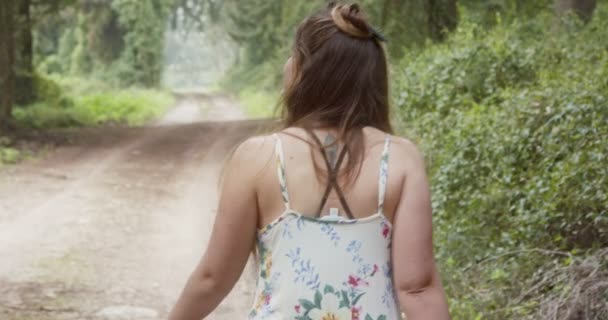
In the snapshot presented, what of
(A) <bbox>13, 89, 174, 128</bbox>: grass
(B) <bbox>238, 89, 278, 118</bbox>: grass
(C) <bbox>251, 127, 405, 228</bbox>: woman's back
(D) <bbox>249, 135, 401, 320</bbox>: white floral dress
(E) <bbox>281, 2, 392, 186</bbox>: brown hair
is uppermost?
(E) <bbox>281, 2, 392, 186</bbox>: brown hair

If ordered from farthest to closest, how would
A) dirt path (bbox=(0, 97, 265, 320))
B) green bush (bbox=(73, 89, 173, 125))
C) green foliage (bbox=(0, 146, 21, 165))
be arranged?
green bush (bbox=(73, 89, 173, 125)), green foliage (bbox=(0, 146, 21, 165)), dirt path (bbox=(0, 97, 265, 320))

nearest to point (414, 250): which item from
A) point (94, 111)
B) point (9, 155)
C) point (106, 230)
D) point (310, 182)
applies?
point (310, 182)

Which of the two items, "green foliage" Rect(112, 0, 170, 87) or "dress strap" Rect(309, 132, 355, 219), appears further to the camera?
"green foliage" Rect(112, 0, 170, 87)

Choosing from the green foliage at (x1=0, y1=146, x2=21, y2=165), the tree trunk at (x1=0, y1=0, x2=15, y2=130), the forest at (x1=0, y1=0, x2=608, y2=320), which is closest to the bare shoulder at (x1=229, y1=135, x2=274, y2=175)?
the forest at (x1=0, y1=0, x2=608, y2=320)

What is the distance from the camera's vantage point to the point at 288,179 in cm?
242

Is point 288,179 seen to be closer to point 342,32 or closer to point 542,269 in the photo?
point 342,32

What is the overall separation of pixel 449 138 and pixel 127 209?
391cm

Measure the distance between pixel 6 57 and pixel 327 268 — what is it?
17771 mm

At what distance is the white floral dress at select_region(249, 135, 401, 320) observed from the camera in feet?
7.82

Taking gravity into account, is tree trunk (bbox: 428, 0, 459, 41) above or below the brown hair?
below

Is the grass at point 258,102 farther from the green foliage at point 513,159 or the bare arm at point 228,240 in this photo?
the bare arm at point 228,240

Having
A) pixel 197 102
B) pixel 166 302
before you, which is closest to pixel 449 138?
pixel 166 302

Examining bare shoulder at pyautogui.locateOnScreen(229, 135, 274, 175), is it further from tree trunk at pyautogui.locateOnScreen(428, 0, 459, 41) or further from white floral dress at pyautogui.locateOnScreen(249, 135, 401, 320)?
tree trunk at pyautogui.locateOnScreen(428, 0, 459, 41)

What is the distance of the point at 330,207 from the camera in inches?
94.4
